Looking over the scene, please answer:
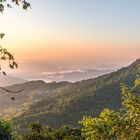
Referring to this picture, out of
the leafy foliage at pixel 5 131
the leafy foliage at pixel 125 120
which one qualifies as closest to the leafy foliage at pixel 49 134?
the leafy foliage at pixel 5 131

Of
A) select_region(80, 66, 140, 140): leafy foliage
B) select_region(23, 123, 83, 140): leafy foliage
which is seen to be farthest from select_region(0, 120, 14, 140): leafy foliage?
select_region(23, 123, 83, 140): leafy foliage

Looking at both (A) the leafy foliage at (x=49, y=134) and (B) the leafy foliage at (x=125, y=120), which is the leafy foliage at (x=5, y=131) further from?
(A) the leafy foliage at (x=49, y=134)

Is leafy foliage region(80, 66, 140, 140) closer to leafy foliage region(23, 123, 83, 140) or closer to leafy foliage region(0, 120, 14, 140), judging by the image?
leafy foliage region(0, 120, 14, 140)

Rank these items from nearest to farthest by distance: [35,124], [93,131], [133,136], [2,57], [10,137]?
[2,57], [133,136], [93,131], [10,137], [35,124]

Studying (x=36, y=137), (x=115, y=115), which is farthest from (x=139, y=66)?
(x=36, y=137)

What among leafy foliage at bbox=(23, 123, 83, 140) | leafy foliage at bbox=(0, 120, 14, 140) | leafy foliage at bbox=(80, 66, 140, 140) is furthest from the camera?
leafy foliage at bbox=(23, 123, 83, 140)

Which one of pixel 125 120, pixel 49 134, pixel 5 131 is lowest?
pixel 49 134

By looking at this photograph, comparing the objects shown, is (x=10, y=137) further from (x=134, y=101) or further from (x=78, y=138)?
(x=78, y=138)

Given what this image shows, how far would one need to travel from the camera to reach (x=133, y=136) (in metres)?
32.9

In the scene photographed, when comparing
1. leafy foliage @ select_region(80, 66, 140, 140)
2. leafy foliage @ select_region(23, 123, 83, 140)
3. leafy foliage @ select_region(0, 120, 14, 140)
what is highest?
leafy foliage @ select_region(80, 66, 140, 140)

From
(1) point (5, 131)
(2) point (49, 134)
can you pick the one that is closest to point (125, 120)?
(1) point (5, 131)

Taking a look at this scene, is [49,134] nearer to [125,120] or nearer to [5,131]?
[5,131]

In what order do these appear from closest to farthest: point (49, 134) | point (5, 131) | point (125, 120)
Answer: point (125, 120)
point (5, 131)
point (49, 134)

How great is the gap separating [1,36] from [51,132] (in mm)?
69074
